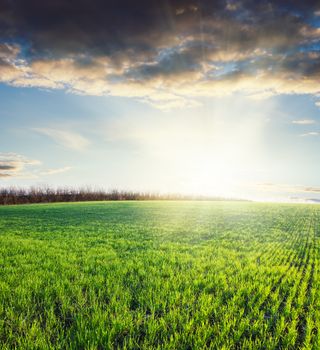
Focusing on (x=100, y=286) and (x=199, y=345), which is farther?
(x=100, y=286)

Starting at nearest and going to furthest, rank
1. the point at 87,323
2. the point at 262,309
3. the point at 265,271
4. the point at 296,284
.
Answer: the point at 87,323
the point at 262,309
the point at 296,284
the point at 265,271

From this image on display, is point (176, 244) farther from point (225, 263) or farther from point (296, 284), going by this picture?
point (296, 284)

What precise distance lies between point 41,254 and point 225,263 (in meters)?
6.29

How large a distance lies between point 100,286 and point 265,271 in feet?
15.4

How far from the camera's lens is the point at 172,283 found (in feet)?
21.0

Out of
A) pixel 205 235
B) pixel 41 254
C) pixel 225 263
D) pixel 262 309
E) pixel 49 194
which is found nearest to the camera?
pixel 262 309

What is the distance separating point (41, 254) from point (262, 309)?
24.4ft

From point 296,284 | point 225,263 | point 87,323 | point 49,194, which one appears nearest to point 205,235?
point 225,263

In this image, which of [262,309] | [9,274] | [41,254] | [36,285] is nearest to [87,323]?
[36,285]

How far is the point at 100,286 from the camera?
614 centimetres

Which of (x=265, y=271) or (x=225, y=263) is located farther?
(x=225, y=263)

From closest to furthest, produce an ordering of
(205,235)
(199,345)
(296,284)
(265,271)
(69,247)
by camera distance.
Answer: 1. (199,345)
2. (296,284)
3. (265,271)
4. (69,247)
5. (205,235)

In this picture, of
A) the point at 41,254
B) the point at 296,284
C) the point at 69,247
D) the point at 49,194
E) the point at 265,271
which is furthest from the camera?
the point at 49,194

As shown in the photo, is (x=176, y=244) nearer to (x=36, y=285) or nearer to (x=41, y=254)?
(x=41, y=254)
